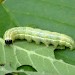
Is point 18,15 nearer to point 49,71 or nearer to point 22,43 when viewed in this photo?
point 22,43

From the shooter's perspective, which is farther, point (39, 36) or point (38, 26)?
point (38, 26)

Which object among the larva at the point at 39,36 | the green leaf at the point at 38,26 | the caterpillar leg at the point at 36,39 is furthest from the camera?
the caterpillar leg at the point at 36,39

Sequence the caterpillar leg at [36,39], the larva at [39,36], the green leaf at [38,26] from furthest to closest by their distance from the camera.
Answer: the caterpillar leg at [36,39] → the larva at [39,36] → the green leaf at [38,26]

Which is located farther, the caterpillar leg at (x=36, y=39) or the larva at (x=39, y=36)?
the caterpillar leg at (x=36, y=39)

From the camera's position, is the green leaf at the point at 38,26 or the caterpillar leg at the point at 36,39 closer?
the green leaf at the point at 38,26

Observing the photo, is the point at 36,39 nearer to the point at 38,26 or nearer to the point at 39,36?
the point at 39,36

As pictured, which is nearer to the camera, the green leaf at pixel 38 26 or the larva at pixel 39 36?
the green leaf at pixel 38 26

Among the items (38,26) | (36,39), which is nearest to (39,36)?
(36,39)
